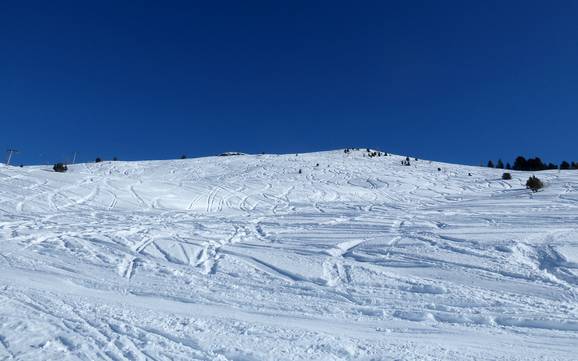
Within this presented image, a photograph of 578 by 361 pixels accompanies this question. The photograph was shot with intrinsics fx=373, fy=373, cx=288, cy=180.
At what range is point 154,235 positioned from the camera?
10.1m

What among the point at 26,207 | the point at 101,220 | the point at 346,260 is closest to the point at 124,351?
the point at 346,260

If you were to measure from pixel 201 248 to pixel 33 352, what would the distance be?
482 centimetres

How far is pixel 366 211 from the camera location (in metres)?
14.4

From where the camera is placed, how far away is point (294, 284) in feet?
21.2

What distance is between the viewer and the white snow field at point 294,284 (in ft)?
14.3

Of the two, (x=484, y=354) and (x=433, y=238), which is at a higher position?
(x=433, y=238)

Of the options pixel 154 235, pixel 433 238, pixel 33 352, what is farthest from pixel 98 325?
pixel 433 238

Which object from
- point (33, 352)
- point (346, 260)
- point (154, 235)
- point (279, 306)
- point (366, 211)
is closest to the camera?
point (33, 352)

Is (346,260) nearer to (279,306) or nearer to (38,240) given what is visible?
(279,306)

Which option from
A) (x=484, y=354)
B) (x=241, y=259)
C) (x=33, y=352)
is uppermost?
(x=241, y=259)

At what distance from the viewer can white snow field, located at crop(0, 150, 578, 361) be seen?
14.3ft

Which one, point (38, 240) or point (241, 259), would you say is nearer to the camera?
point (241, 259)

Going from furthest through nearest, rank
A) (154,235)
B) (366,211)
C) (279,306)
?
(366,211) < (154,235) < (279,306)

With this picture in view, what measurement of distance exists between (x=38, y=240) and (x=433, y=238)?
31.7 feet
